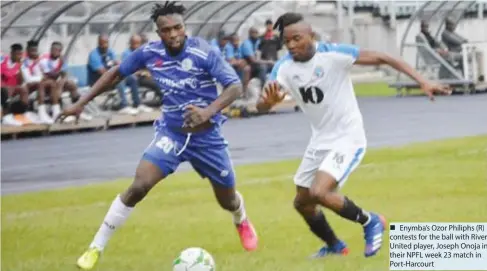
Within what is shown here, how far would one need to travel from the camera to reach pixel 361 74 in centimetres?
2728

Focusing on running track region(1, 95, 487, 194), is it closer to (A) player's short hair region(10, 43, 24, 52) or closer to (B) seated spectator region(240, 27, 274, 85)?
(A) player's short hair region(10, 43, 24, 52)

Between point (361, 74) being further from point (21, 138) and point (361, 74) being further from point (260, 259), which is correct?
point (260, 259)

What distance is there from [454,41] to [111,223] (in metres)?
21.2

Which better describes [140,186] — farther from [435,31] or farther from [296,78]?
[435,31]

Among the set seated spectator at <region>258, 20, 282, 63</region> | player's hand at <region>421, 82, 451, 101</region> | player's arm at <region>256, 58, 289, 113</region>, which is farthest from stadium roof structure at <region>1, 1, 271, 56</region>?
player's hand at <region>421, 82, 451, 101</region>

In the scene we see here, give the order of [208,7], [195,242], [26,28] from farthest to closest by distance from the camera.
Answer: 1. [208,7]
2. [26,28]
3. [195,242]

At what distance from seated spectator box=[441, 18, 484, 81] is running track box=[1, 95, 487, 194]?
8.15ft

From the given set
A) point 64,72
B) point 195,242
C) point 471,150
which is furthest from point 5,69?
point 195,242

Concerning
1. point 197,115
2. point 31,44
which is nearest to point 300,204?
point 197,115

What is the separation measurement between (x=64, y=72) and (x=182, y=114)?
14603 millimetres

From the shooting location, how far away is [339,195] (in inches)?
395

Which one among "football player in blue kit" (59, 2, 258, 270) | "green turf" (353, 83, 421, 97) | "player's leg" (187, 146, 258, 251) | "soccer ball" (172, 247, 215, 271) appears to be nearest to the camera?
"soccer ball" (172, 247, 215, 271)

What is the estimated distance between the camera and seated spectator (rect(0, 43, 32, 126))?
78.2ft

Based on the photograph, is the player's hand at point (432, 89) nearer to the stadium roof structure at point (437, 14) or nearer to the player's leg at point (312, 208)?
the player's leg at point (312, 208)
